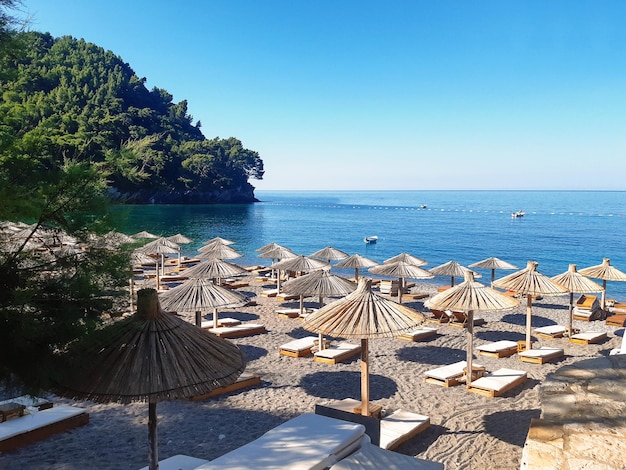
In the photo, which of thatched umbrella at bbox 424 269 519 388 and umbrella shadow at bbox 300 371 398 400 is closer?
umbrella shadow at bbox 300 371 398 400

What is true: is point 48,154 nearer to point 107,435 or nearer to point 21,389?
point 21,389

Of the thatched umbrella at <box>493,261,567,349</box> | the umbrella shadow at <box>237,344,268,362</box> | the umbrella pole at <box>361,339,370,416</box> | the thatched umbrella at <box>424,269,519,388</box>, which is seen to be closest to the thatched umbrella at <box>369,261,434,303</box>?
the thatched umbrella at <box>493,261,567,349</box>

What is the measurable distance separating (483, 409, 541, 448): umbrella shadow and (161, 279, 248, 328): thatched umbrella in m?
5.48

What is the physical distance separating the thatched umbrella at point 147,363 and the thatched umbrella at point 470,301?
550 centimetres

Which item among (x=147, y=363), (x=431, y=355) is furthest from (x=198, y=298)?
(x=147, y=363)

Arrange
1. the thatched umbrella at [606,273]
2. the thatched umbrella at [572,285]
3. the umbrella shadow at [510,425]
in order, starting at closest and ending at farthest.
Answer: the umbrella shadow at [510,425], the thatched umbrella at [572,285], the thatched umbrella at [606,273]

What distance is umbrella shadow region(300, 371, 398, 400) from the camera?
27.9ft

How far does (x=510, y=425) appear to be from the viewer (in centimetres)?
720

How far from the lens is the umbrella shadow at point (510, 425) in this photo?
6.76m

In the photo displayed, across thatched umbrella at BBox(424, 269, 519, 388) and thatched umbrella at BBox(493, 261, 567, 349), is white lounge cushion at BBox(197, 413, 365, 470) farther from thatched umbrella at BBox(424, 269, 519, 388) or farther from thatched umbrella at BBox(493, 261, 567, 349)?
thatched umbrella at BBox(493, 261, 567, 349)

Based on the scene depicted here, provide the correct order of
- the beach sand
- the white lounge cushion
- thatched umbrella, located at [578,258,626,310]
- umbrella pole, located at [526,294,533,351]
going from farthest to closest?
thatched umbrella, located at [578,258,626,310] → umbrella pole, located at [526,294,533,351] → the beach sand → the white lounge cushion

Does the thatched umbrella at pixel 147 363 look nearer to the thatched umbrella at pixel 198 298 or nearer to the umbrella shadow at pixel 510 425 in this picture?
the umbrella shadow at pixel 510 425

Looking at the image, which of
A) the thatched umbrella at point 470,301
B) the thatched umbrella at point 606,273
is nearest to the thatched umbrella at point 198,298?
the thatched umbrella at point 470,301

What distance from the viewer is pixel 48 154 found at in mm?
4086
